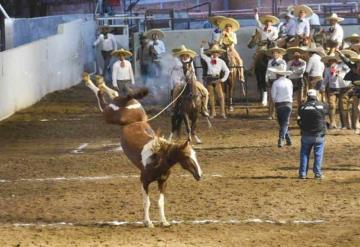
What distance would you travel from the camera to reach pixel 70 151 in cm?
2038

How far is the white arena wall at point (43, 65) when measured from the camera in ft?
87.1

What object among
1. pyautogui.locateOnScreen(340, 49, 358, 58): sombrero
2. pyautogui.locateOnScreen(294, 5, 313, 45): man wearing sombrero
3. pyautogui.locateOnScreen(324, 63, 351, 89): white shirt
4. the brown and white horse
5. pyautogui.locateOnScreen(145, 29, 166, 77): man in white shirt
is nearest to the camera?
the brown and white horse

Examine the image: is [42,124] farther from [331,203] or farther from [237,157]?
[331,203]

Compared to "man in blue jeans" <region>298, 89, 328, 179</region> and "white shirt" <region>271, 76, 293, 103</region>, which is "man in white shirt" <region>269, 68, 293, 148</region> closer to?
"white shirt" <region>271, 76, 293, 103</region>

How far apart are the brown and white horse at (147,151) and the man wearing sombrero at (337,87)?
940 centimetres

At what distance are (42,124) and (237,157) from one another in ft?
24.1

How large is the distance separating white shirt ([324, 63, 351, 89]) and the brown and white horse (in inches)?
370

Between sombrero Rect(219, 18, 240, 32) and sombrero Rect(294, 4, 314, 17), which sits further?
sombrero Rect(294, 4, 314, 17)

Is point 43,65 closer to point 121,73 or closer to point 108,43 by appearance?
point 108,43

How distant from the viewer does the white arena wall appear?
26562 millimetres

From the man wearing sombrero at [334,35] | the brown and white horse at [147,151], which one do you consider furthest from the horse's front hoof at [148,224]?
the man wearing sombrero at [334,35]

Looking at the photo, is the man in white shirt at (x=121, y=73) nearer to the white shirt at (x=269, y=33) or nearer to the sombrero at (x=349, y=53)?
the sombrero at (x=349, y=53)

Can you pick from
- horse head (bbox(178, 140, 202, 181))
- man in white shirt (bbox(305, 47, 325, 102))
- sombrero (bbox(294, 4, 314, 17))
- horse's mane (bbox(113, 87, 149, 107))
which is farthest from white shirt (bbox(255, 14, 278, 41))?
horse head (bbox(178, 140, 202, 181))

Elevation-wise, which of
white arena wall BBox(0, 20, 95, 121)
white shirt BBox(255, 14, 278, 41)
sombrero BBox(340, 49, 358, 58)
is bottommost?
white arena wall BBox(0, 20, 95, 121)
